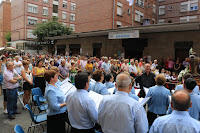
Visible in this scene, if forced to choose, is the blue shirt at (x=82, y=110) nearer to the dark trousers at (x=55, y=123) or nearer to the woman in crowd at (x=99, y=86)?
the dark trousers at (x=55, y=123)

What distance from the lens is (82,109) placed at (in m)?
2.42

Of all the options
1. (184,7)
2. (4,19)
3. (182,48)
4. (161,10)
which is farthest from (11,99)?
(4,19)

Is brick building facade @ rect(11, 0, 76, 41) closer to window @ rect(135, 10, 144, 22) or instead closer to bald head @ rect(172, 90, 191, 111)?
window @ rect(135, 10, 144, 22)

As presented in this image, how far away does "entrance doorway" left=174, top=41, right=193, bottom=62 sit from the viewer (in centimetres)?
1178

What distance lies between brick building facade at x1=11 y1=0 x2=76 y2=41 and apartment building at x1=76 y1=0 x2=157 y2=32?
8777 mm

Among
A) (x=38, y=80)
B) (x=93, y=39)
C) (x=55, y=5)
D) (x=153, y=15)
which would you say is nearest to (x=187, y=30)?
(x=93, y=39)

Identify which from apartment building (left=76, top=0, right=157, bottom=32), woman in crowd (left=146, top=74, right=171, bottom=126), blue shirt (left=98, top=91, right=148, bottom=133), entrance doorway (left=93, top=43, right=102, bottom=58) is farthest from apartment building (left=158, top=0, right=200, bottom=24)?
blue shirt (left=98, top=91, right=148, bottom=133)

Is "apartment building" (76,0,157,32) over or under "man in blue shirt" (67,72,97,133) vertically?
over

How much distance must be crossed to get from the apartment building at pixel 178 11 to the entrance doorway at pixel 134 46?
16417mm

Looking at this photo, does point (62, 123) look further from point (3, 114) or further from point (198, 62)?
point (198, 62)

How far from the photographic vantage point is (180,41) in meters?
12.1

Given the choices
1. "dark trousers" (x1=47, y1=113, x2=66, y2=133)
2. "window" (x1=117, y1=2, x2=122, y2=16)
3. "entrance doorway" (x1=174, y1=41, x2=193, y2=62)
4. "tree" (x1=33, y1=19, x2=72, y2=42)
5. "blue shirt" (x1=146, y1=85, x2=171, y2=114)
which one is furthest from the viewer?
"tree" (x1=33, y1=19, x2=72, y2=42)

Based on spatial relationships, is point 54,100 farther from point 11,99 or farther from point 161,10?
point 161,10

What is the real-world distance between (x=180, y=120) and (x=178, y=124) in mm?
49
